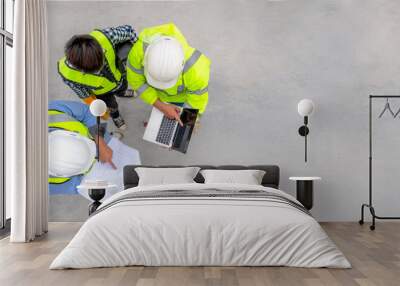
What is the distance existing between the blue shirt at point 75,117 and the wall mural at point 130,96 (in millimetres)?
13

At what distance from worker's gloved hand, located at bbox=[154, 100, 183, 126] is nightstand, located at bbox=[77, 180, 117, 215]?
1.18 m

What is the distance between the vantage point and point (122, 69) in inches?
269

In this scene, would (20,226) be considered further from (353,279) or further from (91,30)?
(353,279)

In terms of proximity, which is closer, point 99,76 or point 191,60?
point 99,76

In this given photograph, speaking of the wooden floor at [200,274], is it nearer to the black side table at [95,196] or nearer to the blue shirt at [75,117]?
the black side table at [95,196]

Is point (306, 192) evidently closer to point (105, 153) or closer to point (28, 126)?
point (105, 153)

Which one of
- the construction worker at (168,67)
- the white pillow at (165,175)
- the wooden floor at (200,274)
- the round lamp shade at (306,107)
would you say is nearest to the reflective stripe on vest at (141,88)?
the construction worker at (168,67)

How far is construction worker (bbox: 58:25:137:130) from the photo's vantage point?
6.66 metres

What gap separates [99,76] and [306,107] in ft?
8.74

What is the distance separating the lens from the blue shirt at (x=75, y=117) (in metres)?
6.86

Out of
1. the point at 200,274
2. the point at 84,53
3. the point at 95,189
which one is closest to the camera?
the point at 200,274

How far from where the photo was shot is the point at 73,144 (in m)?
6.86

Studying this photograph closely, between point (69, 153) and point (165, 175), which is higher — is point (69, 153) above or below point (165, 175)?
above

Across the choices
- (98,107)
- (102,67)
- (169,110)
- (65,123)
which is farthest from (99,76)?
(169,110)
